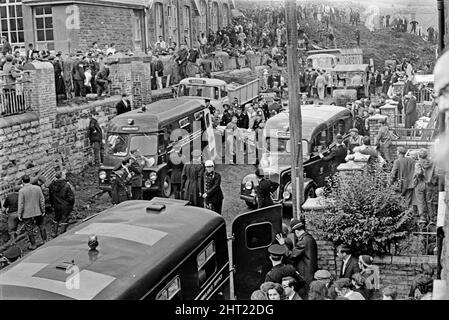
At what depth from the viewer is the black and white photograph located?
5.77 meters

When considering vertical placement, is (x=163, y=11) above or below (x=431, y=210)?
above

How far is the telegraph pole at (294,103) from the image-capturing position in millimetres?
9305

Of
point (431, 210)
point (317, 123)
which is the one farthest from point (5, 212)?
point (431, 210)

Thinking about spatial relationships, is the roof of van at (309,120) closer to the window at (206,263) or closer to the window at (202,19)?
the window at (206,263)

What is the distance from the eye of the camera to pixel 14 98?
14406 mm

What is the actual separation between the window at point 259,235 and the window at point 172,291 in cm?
175

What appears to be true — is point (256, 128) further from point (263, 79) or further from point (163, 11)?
point (163, 11)

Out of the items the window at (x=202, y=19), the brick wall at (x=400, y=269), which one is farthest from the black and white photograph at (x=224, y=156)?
the window at (x=202, y=19)

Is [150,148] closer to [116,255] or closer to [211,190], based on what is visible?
[211,190]

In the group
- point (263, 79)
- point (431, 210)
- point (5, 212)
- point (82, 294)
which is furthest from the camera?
point (263, 79)

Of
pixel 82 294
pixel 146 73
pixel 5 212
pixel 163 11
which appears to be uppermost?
pixel 163 11

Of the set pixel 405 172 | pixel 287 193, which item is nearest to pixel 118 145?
pixel 287 193

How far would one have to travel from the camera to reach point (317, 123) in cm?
1303
